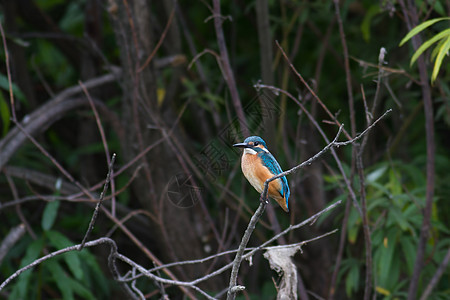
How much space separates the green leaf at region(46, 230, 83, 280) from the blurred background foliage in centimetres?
1

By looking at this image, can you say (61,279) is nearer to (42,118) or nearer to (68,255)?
(68,255)

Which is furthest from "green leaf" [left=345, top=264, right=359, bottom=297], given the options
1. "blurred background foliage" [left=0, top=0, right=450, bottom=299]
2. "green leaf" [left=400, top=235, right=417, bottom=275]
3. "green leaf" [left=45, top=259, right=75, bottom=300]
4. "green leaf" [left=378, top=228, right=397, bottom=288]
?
"green leaf" [left=45, top=259, right=75, bottom=300]

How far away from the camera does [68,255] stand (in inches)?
148

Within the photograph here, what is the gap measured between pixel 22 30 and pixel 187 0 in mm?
1528

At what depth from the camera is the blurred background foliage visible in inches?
146

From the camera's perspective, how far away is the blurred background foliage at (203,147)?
3721 millimetres

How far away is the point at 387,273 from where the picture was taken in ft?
11.8

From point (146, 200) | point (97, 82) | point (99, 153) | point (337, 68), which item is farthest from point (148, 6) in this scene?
point (337, 68)

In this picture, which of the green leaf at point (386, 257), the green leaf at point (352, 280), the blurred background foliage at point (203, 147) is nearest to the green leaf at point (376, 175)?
the blurred background foliage at point (203, 147)

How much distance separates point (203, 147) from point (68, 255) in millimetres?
1119

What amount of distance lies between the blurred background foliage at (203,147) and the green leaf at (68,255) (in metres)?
0.01

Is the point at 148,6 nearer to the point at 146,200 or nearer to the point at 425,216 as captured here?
the point at 146,200

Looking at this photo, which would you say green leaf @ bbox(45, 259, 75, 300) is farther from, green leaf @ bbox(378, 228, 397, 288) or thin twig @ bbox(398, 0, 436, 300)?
thin twig @ bbox(398, 0, 436, 300)

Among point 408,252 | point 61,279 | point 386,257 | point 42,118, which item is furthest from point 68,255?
point 408,252
